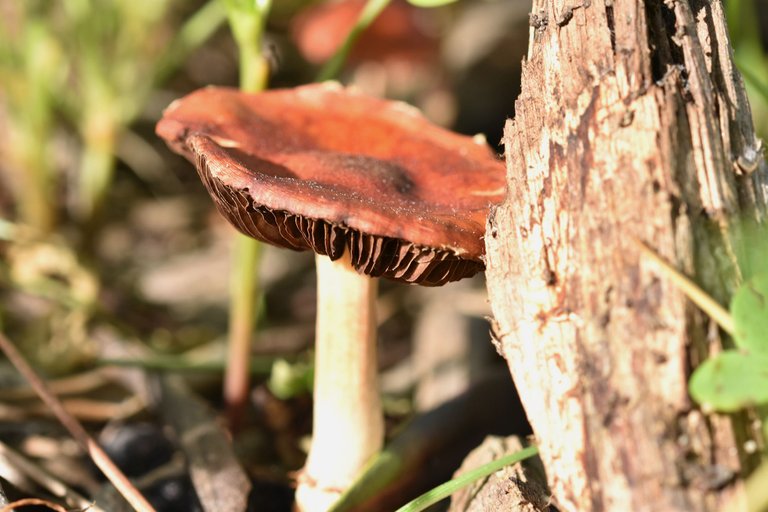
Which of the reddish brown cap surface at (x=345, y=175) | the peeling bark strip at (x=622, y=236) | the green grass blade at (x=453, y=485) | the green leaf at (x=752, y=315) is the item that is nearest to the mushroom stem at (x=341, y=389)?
the reddish brown cap surface at (x=345, y=175)

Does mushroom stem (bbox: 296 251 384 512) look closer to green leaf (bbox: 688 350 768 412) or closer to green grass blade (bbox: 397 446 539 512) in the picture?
green grass blade (bbox: 397 446 539 512)

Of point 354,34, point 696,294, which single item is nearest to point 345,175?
point 354,34

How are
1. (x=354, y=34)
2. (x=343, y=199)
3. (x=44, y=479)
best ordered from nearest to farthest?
1. (x=343, y=199)
2. (x=44, y=479)
3. (x=354, y=34)

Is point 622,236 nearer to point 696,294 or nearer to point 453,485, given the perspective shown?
point 696,294

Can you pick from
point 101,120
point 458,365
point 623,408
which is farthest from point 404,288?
point 623,408

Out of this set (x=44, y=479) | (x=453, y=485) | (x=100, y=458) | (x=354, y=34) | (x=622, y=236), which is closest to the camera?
(x=622, y=236)

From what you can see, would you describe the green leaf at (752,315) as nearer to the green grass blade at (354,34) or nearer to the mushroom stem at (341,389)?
the mushroom stem at (341,389)

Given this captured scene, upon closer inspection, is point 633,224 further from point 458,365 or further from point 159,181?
point 159,181
